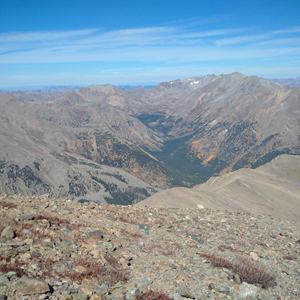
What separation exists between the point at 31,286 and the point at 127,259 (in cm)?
535

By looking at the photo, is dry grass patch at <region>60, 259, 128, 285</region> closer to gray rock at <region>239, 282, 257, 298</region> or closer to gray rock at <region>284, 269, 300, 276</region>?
gray rock at <region>239, 282, 257, 298</region>

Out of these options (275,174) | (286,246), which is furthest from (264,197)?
(286,246)

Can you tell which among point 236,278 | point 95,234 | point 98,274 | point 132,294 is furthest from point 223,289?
point 95,234

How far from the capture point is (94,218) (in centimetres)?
1898

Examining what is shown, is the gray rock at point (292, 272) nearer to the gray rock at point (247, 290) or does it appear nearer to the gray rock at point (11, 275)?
the gray rock at point (247, 290)

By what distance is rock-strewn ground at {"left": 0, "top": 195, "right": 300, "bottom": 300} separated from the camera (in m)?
9.61

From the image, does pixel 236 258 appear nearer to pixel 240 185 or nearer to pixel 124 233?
pixel 124 233

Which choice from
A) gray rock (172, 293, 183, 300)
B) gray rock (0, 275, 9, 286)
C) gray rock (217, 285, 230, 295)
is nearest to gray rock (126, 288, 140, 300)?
gray rock (172, 293, 183, 300)

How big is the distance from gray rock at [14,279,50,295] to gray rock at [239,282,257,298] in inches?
324

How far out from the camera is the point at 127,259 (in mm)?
12875

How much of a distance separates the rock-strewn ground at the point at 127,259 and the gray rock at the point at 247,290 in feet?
0.14

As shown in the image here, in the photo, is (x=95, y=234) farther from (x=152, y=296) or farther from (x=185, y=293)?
(x=185, y=293)

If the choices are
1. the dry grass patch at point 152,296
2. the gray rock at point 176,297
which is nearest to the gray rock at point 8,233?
the dry grass patch at point 152,296

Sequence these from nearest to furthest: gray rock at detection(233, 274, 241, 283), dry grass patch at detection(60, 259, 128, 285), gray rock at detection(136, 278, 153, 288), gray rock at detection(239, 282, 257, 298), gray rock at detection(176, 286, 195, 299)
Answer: gray rock at detection(176, 286, 195, 299)
dry grass patch at detection(60, 259, 128, 285)
gray rock at detection(136, 278, 153, 288)
gray rock at detection(239, 282, 257, 298)
gray rock at detection(233, 274, 241, 283)
